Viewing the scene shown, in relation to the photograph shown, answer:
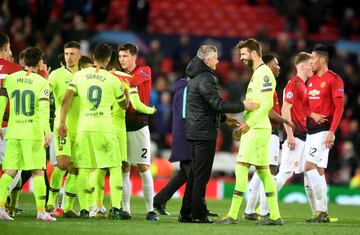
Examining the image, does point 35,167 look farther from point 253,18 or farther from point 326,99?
point 253,18

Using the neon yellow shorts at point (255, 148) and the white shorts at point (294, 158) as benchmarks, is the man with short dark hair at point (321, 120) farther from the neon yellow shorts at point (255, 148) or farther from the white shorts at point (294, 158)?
the neon yellow shorts at point (255, 148)

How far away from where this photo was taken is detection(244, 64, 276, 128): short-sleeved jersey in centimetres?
1329

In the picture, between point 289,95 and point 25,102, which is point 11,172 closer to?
point 25,102

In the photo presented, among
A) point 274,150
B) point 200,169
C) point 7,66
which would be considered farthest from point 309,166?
point 7,66

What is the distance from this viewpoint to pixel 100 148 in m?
13.8

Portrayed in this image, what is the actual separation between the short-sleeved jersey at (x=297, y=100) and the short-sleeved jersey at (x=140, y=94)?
2.22 metres

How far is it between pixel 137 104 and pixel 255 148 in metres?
1.87

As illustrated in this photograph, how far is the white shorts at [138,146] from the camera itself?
14.6 meters

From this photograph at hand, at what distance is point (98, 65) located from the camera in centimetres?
1391

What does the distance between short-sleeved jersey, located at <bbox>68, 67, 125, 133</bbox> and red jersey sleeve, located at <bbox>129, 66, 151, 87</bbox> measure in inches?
21.8

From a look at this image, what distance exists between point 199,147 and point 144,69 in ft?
5.43

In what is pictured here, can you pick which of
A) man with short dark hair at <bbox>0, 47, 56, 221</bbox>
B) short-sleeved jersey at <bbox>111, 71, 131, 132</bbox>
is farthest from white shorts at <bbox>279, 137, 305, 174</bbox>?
man with short dark hair at <bbox>0, 47, 56, 221</bbox>

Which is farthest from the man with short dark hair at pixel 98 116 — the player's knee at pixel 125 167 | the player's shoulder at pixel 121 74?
the player's knee at pixel 125 167

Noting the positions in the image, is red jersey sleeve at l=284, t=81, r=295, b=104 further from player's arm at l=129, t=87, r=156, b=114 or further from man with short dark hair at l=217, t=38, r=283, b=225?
player's arm at l=129, t=87, r=156, b=114
